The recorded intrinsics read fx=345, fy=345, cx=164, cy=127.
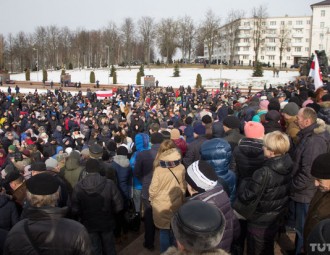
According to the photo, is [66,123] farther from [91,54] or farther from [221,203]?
[91,54]

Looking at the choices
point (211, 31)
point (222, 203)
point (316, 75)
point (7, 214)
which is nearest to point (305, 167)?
point (222, 203)

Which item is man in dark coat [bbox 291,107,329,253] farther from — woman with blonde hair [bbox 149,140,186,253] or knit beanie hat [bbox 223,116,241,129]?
knit beanie hat [bbox 223,116,241,129]

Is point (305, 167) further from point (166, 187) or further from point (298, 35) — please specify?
point (298, 35)

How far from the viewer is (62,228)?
2373mm

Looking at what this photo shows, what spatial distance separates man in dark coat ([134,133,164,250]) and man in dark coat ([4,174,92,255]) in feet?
7.28

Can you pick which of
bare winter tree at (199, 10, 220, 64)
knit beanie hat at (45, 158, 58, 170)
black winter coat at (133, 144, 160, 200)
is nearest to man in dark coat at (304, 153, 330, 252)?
black winter coat at (133, 144, 160, 200)

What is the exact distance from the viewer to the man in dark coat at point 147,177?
4652mm

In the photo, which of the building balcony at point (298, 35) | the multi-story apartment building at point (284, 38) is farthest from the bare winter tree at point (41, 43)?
the building balcony at point (298, 35)

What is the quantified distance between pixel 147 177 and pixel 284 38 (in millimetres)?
77558

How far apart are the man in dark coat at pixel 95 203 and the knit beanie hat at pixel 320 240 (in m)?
2.57

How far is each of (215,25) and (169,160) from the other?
74.7 m

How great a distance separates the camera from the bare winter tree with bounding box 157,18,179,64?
264 ft

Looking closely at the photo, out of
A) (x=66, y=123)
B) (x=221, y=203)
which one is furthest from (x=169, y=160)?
(x=66, y=123)
